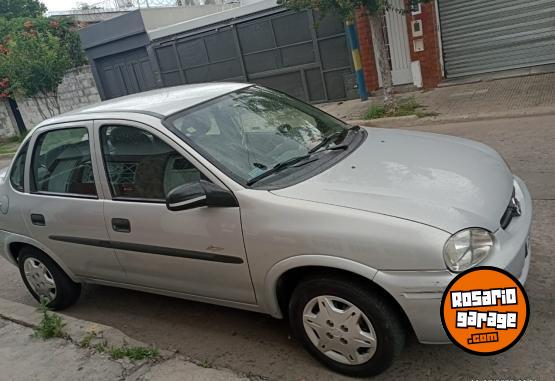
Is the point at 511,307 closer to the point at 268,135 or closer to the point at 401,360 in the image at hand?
the point at 401,360

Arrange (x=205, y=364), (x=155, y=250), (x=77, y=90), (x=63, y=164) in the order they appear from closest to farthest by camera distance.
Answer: (x=205, y=364), (x=155, y=250), (x=63, y=164), (x=77, y=90)

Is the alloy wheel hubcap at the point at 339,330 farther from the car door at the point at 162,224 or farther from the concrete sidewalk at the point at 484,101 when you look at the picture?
the concrete sidewalk at the point at 484,101

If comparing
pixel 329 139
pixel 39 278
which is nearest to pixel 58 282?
pixel 39 278

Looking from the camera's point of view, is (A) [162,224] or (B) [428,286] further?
(A) [162,224]

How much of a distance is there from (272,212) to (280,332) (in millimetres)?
1132

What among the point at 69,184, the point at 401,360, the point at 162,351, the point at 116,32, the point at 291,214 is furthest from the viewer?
the point at 116,32

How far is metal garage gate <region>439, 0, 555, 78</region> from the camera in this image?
33.5 ft

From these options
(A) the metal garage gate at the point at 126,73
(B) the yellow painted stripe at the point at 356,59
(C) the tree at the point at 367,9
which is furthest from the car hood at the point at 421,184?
(A) the metal garage gate at the point at 126,73

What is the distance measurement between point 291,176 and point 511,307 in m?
1.38

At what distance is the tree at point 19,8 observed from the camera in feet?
97.3

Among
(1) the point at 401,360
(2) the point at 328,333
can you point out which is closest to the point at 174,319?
(2) the point at 328,333

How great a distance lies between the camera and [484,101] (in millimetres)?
9102

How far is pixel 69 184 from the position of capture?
389cm

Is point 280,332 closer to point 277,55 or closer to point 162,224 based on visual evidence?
point 162,224
